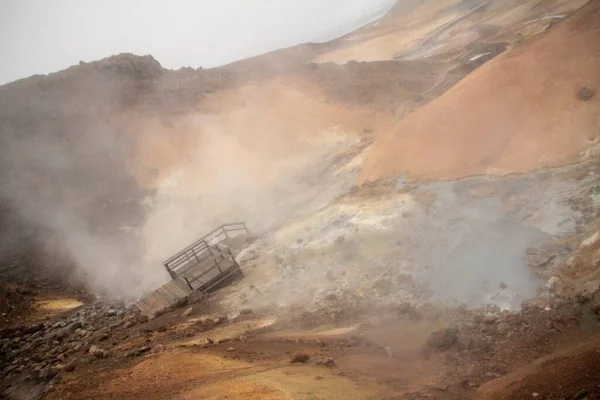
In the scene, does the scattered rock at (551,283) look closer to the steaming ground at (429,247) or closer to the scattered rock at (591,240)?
the steaming ground at (429,247)

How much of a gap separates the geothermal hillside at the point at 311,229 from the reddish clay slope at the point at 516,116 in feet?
0.26

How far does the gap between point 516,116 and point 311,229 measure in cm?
870

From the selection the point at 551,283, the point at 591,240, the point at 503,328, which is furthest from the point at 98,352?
the point at 591,240

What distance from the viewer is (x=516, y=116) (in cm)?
1435

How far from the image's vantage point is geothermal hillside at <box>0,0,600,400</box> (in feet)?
24.4

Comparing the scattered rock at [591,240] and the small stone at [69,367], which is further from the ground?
the small stone at [69,367]

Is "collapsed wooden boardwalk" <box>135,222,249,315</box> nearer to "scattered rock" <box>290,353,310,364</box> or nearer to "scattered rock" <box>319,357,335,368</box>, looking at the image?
"scattered rock" <box>290,353,310,364</box>

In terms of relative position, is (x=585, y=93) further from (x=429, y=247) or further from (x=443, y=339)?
(x=443, y=339)

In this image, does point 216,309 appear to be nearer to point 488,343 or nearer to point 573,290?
point 488,343

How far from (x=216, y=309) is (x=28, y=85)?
26.5m

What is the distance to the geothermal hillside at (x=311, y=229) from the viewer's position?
7426 mm

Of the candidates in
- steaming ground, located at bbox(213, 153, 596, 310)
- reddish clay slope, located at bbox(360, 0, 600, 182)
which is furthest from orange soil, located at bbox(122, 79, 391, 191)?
steaming ground, located at bbox(213, 153, 596, 310)

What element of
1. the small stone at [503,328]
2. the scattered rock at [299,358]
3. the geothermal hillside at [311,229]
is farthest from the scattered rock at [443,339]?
the scattered rock at [299,358]

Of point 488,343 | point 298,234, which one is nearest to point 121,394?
point 488,343
